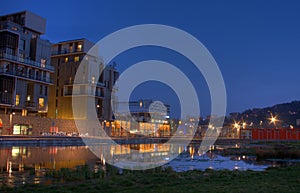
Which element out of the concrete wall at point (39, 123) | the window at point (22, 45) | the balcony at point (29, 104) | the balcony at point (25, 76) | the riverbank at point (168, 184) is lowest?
the riverbank at point (168, 184)

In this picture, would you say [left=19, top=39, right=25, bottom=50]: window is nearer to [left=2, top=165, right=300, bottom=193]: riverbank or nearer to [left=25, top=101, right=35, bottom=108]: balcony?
[left=25, top=101, right=35, bottom=108]: balcony

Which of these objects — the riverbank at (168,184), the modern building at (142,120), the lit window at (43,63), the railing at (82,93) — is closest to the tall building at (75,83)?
the railing at (82,93)

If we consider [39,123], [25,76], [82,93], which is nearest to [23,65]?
→ [25,76]

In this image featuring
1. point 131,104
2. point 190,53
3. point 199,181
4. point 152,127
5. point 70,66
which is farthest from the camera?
point 131,104

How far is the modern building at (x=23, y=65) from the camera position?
169ft

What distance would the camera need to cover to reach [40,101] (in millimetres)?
58281

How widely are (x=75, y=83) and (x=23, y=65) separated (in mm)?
15248

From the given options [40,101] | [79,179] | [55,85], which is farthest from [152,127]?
[79,179]

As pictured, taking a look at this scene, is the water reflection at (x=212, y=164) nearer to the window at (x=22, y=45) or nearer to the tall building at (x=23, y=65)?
the tall building at (x=23, y=65)

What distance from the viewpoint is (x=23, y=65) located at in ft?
177

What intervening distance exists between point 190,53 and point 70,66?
1267 inches

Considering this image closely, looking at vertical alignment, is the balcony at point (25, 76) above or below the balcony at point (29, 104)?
above

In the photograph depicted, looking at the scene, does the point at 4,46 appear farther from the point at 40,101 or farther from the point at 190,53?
the point at 190,53

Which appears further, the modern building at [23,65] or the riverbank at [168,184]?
the modern building at [23,65]
